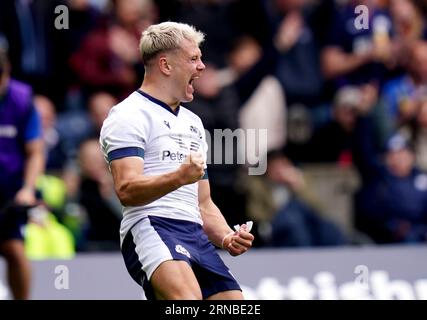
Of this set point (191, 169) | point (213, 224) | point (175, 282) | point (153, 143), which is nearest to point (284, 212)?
point (213, 224)

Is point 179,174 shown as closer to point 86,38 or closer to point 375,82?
point 86,38

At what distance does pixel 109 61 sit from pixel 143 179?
22.0 feet

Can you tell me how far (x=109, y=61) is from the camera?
1316 centimetres

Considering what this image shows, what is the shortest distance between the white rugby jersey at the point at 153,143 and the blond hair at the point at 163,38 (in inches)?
9.6

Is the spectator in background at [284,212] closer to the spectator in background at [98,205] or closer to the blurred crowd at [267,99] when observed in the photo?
the blurred crowd at [267,99]

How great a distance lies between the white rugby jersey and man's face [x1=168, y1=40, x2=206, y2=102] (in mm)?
124

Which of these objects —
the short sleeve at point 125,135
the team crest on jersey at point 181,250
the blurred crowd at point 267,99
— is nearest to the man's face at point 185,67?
the short sleeve at point 125,135

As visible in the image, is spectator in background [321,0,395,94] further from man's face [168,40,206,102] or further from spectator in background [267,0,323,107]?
man's face [168,40,206,102]

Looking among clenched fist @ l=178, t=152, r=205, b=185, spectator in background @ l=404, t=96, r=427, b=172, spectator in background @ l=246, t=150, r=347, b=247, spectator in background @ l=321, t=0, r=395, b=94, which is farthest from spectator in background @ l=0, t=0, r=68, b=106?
clenched fist @ l=178, t=152, r=205, b=185

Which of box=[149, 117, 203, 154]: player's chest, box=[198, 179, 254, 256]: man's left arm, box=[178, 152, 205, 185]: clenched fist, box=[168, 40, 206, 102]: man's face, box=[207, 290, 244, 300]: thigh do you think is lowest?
box=[207, 290, 244, 300]: thigh

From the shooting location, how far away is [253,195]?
13.0m

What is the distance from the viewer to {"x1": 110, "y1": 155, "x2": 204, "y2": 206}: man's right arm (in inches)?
254

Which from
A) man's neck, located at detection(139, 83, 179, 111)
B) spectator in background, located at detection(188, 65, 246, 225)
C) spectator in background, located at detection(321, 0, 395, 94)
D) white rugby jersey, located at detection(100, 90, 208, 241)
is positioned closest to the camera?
white rugby jersey, located at detection(100, 90, 208, 241)

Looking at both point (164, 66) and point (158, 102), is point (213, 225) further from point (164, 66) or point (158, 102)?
point (164, 66)
